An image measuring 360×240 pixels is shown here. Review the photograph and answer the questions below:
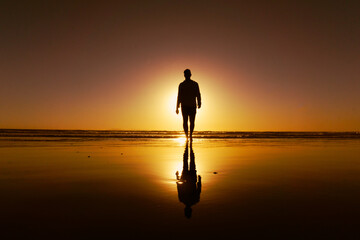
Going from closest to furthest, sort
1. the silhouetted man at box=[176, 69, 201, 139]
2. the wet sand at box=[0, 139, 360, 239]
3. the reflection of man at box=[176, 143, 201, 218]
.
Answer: the wet sand at box=[0, 139, 360, 239] → the reflection of man at box=[176, 143, 201, 218] → the silhouetted man at box=[176, 69, 201, 139]

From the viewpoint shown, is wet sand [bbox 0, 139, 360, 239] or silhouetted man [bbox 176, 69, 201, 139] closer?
wet sand [bbox 0, 139, 360, 239]

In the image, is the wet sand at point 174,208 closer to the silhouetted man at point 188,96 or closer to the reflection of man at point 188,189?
the reflection of man at point 188,189

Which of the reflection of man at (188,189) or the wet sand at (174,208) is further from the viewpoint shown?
the reflection of man at (188,189)

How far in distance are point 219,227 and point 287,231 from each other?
388 millimetres

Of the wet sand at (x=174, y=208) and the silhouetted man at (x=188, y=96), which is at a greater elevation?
the silhouetted man at (x=188, y=96)

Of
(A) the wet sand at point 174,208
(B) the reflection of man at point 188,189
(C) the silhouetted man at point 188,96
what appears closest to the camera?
(A) the wet sand at point 174,208

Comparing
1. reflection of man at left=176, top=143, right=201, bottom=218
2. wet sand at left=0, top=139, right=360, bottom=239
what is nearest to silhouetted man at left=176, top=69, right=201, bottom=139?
reflection of man at left=176, top=143, right=201, bottom=218

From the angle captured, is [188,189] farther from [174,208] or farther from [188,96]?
[188,96]

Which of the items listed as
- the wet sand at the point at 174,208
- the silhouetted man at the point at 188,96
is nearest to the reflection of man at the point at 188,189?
the wet sand at the point at 174,208

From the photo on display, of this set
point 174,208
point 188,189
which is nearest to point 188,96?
point 188,189

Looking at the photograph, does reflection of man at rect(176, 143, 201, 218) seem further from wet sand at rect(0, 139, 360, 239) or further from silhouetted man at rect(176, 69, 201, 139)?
silhouetted man at rect(176, 69, 201, 139)

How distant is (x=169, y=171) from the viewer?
4.59 m

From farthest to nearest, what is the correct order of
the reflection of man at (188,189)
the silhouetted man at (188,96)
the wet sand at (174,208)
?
the silhouetted man at (188,96) → the reflection of man at (188,189) → the wet sand at (174,208)

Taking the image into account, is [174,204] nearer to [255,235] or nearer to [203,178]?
[255,235]
